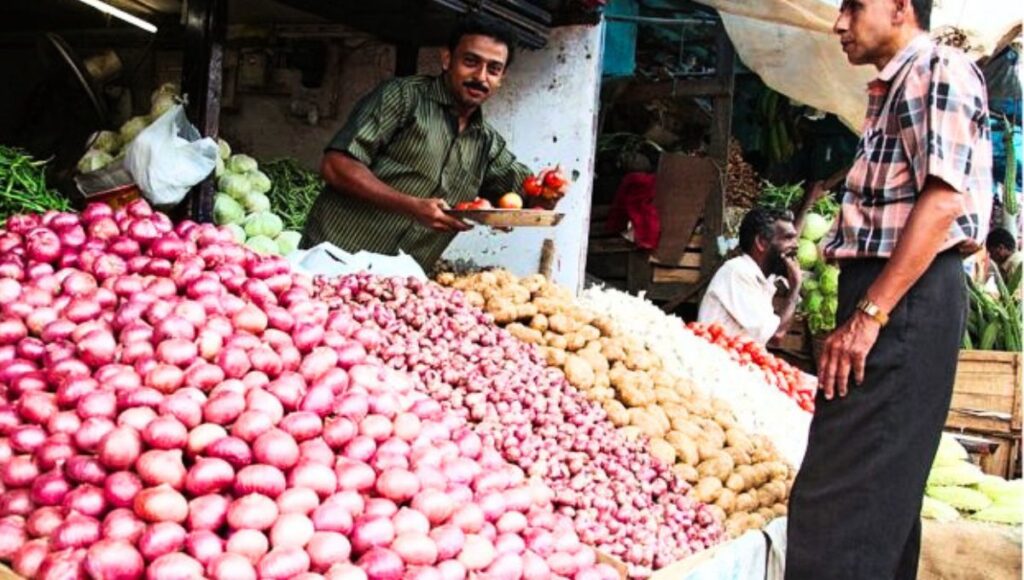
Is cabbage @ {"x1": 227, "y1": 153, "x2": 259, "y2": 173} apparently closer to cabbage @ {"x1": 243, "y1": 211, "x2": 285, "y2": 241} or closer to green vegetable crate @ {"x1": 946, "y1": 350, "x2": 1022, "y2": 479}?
cabbage @ {"x1": 243, "y1": 211, "x2": 285, "y2": 241}

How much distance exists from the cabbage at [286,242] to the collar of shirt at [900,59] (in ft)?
10.5

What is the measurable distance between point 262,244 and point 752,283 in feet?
10.0

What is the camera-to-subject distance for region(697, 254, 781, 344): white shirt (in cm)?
593

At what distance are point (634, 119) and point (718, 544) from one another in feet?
19.6

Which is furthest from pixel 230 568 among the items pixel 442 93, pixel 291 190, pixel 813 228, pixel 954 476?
pixel 813 228

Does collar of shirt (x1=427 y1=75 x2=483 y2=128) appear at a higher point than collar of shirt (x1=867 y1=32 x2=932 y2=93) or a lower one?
lower

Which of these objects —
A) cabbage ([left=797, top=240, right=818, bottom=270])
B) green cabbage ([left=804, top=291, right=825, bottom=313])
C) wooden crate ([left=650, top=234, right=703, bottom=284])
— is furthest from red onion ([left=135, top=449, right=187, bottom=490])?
cabbage ([left=797, top=240, right=818, bottom=270])

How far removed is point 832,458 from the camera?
2.65 metres

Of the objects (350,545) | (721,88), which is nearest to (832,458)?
(350,545)

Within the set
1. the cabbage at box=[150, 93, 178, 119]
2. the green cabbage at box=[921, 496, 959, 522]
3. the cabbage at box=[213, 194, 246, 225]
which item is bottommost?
the green cabbage at box=[921, 496, 959, 522]

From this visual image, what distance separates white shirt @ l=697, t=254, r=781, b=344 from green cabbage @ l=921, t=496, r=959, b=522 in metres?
2.08

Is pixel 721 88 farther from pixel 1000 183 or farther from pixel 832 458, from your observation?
pixel 1000 183

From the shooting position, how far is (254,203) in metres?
5.08

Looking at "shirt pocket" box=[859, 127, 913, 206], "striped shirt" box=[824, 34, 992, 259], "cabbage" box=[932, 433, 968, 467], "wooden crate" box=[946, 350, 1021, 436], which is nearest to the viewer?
"striped shirt" box=[824, 34, 992, 259]
